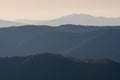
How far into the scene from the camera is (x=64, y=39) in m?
128

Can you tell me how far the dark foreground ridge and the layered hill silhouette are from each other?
3804cm

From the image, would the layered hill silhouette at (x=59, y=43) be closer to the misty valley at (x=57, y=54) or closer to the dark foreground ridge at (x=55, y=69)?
the misty valley at (x=57, y=54)

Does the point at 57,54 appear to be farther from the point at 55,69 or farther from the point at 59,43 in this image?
the point at 59,43

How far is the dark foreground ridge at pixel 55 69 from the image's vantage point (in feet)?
205

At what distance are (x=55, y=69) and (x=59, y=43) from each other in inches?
A: 2401

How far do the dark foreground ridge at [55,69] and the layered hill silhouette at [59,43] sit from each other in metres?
38.0

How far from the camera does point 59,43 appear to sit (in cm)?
12494

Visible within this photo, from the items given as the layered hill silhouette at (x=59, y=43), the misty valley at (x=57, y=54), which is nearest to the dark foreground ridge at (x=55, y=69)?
the misty valley at (x=57, y=54)

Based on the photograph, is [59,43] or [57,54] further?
[59,43]

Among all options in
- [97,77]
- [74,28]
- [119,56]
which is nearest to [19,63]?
[97,77]

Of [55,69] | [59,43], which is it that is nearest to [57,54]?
[55,69]

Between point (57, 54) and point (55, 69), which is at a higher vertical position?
point (57, 54)

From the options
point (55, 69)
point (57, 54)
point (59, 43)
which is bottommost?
point (59, 43)

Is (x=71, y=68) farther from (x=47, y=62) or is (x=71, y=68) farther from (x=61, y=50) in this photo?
(x=61, y=50)
